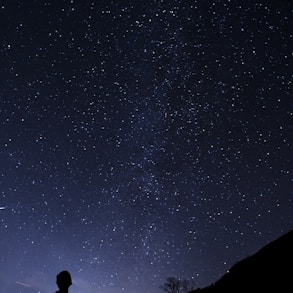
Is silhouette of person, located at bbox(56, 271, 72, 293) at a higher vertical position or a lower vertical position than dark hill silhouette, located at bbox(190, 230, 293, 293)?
higher

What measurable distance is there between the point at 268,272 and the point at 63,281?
183 inches

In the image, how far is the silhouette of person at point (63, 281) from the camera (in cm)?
330

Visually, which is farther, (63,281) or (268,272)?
(268,272)

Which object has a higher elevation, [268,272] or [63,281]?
[63,281]

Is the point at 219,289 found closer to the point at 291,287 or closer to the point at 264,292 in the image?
the point at 264,292

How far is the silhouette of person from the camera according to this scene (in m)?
3.30

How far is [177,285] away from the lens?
45.1m

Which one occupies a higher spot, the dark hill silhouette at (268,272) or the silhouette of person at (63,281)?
the silhouette of person at (63,281)

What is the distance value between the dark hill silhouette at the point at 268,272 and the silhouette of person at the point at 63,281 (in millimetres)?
3905

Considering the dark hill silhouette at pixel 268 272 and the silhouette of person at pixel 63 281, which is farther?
the dark hill silhouette at pixel 268 272

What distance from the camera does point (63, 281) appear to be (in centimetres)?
333

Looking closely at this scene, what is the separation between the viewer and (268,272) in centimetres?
609

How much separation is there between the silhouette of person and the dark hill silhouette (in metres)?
3.91

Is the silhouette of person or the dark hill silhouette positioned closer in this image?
the silhouette of person
